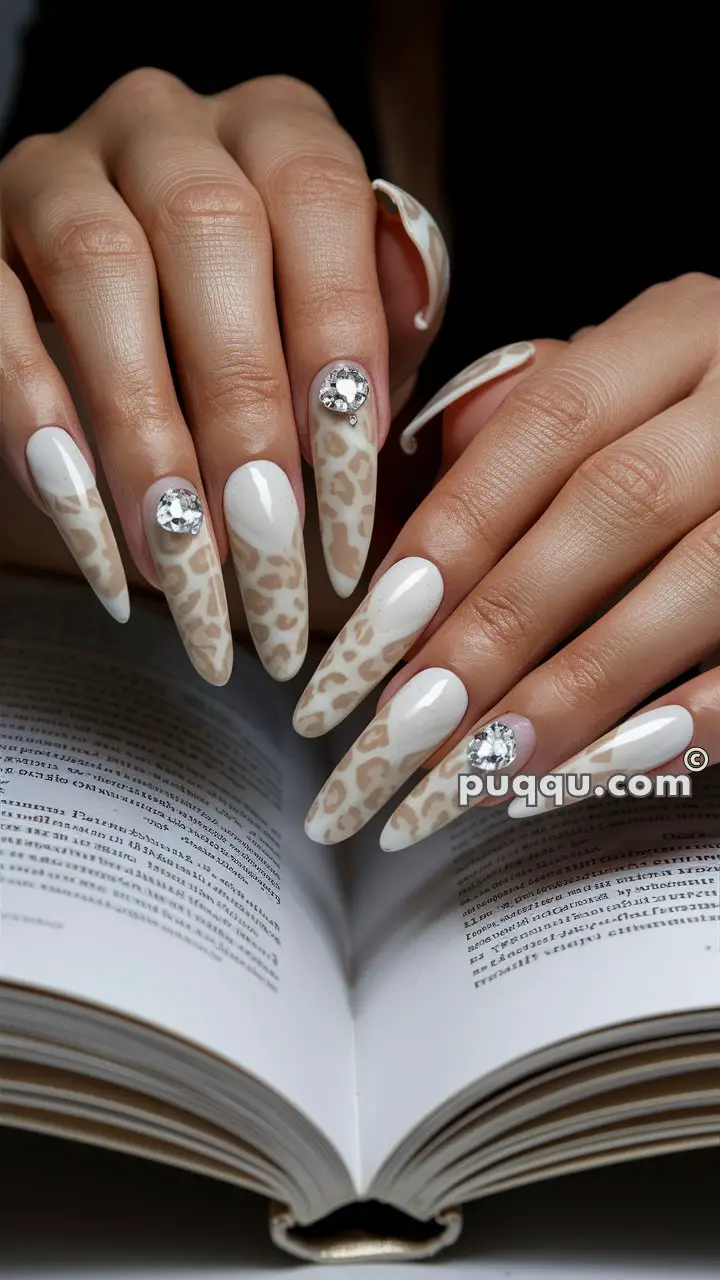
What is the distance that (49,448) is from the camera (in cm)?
55

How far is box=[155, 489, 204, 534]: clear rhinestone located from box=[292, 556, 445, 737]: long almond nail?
95 millimetres

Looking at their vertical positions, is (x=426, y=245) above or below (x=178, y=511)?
Result: above

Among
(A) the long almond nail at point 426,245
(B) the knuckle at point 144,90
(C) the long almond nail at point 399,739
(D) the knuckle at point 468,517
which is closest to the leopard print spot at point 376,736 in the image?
(C) the long almond nail at point 399,739

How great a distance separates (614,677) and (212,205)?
32 centimetres

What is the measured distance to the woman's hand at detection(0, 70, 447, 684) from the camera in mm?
560

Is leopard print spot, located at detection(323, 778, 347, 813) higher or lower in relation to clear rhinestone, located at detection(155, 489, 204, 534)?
lower

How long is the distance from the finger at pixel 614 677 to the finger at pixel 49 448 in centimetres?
21

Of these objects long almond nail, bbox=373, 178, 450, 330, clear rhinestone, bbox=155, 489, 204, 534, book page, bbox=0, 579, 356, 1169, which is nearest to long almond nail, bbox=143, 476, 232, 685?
clear rhinestone, bbox=155, 489, 204, 534

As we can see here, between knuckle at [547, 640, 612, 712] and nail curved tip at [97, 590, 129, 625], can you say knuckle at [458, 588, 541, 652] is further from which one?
nail curved tip at [97, 590, 129, 625]

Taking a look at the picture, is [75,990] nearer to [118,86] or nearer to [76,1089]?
[76,1089]

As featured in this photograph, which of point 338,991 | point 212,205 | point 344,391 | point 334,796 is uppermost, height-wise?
point 212,205

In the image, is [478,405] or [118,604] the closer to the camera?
[118,604]

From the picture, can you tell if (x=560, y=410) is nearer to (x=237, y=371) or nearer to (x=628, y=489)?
(x=628, y=489)

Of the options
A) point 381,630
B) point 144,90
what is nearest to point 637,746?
point 381,630
